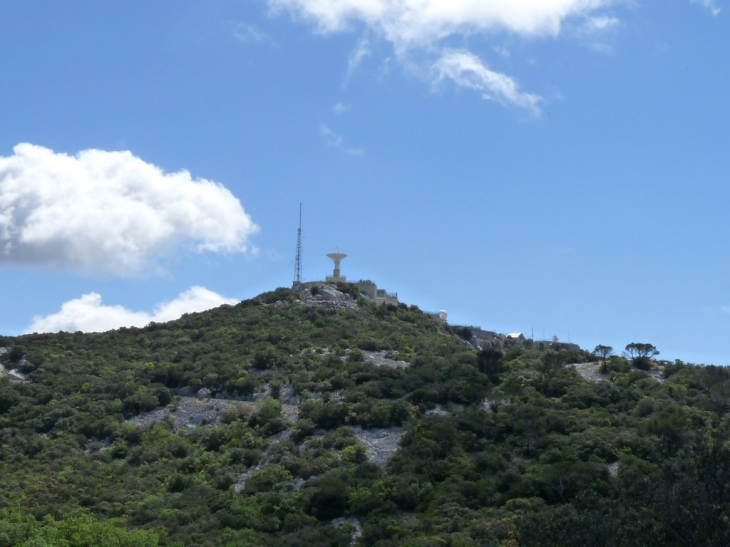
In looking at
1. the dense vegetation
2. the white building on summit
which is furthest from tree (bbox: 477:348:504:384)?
the white building on summit

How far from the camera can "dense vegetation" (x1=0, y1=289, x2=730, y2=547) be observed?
104ft

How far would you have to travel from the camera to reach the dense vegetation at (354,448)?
31.6 metres

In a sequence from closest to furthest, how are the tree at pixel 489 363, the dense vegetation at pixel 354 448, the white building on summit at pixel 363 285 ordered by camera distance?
the dense vegetation at pixel 354 448, the tree at pixel 489 363, the white building on summit at pixel 363 285

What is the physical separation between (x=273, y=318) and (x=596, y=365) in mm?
21675

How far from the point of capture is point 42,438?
4856 cm

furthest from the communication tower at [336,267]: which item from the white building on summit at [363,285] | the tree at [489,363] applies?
the tree at [489,363]

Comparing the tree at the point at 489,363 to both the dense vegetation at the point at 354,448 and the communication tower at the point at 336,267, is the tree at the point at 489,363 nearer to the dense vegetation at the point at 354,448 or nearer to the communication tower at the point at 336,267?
the dense vegetation at the point at 354,448

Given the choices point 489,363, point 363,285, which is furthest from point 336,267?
point 489,363

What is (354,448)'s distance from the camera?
43.1 meters

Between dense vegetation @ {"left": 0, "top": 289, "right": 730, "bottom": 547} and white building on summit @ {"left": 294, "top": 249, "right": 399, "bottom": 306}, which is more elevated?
white building on summit @ {"left": 294, "top": 249, "right": 399, "bottom": 306}

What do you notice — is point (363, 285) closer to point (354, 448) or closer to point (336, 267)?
point (336, 267)

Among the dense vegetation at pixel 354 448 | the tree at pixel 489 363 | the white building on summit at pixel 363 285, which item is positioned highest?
the white building on summit at pixel 363 285

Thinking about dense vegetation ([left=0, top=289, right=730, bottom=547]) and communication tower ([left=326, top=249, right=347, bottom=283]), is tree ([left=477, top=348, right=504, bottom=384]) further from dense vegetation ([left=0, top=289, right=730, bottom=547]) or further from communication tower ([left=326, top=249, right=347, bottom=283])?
communication tower ([left=326, top=249, right=347, bottom=283])

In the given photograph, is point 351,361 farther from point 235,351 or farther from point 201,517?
point 201,517
